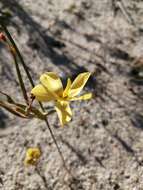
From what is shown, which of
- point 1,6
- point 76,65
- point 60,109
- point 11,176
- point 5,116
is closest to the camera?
point 60,109

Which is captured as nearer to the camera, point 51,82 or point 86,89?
point 51,82

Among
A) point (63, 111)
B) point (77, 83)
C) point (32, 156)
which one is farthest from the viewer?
point (32, 156)

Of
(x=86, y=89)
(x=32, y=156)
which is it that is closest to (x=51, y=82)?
(x=32, y=156)

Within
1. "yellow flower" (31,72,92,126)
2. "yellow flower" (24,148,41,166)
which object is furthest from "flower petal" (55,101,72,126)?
"yellow flower" (24,148,41,166)

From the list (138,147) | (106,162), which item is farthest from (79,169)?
(138,147)

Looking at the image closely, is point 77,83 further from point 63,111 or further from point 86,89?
point 86,89

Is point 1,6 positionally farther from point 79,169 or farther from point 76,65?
point 79,169

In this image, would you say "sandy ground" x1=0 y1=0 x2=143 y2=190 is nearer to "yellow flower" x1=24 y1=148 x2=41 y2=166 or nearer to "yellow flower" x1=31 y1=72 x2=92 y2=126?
"yellow flower" x1=24 y1=148 x2=41 y2=166

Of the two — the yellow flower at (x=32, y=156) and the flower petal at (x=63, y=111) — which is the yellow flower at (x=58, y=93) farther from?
the yellow flower at (x=32, y=156)
